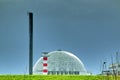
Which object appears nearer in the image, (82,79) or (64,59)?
(82,79)

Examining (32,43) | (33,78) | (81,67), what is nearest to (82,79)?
(33,78)

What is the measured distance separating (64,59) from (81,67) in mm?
6777

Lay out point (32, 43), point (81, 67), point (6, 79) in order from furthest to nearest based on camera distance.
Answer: point (81, 67)
point (32, 43)
point (6, 79)

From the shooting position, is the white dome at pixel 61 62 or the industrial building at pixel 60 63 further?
the white dome at pixel 61 62

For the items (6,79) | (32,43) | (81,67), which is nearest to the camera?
(6,79)

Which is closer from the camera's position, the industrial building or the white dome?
the industrial building

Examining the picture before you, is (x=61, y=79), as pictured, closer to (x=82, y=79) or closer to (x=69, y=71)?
(x=82, y=79)

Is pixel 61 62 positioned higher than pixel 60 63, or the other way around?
pixel 61 62

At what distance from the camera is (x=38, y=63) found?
5522 inches

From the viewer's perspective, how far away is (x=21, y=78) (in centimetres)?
3203

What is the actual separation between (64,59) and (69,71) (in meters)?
4.42

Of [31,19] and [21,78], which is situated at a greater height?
[31,19]

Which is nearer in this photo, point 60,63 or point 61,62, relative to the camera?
point 61,62

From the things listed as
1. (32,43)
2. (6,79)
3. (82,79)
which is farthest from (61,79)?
(32,43)
